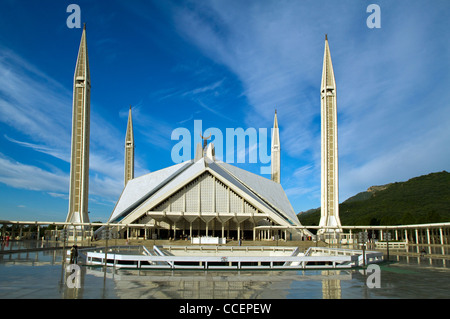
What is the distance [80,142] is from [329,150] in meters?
25.7

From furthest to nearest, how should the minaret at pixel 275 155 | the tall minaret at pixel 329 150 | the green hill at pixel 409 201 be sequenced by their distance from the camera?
the green hill at pixel 409 201
the minaret at pixel 275 155
the tall minaret at pixel 329 150

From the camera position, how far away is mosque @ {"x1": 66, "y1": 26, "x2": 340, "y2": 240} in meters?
36.0

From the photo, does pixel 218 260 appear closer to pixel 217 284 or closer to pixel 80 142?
pixel 217 284

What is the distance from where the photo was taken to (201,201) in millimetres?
37750

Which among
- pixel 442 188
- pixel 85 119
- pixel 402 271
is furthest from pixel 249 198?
pixel 442 188

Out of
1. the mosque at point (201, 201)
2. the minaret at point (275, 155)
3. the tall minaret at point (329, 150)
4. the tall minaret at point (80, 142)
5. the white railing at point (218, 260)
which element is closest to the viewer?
the white railing at point (218, 260)

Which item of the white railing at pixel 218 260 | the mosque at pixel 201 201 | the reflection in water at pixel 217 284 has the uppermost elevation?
the mosque at pixel 201 201

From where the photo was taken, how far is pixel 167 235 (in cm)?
3862

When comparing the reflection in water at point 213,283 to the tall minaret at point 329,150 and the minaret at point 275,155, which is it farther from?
the minaret at point 275,155

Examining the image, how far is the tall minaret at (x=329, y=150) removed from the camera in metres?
38.8

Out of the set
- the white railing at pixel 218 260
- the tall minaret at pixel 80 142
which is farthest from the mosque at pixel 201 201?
the white railing at pixel 218 260

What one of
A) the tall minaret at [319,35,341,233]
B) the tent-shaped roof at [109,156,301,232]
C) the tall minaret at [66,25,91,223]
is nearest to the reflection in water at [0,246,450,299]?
the tent-shaped roof at [109,156,301,232]

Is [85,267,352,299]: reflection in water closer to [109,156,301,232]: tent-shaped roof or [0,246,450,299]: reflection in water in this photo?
[0,246,450,299]: reflection in water
